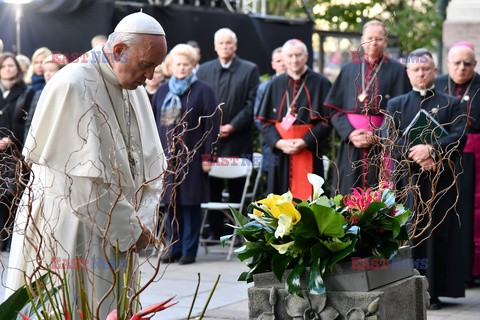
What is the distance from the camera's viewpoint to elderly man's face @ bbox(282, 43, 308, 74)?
10758 millimetres

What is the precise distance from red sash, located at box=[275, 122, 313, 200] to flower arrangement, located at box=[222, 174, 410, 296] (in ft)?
19.7

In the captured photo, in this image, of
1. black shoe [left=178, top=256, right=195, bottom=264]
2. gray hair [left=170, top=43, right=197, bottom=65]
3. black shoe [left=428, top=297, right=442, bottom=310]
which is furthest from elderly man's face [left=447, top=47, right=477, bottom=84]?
black shoe [left=178, top=256, right=195, bottom=264]

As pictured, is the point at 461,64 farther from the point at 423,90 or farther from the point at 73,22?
the point at 73,22

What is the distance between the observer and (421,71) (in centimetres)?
845

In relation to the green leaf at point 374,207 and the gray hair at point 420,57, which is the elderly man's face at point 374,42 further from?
the green leaf at point 374,207

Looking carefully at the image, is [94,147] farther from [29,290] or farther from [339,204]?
[29,290]

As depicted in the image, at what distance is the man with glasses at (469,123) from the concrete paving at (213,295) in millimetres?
482

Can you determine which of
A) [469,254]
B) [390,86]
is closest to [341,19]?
[390,86]

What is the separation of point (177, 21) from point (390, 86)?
719 centimetres

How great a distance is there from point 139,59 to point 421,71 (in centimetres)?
453

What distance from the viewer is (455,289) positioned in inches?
333

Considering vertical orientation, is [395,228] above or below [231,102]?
below

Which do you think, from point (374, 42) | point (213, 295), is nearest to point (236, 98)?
point (374, 42)

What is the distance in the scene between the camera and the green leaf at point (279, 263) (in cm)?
424
